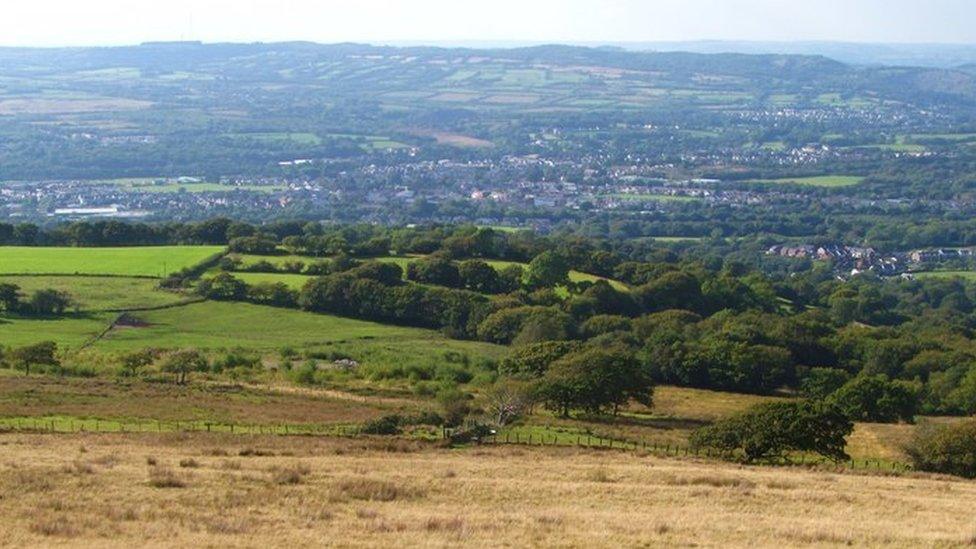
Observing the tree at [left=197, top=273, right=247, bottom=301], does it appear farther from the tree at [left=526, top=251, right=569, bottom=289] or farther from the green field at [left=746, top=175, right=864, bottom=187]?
the green field at [left=746, top=175, right=864, bottom=187]

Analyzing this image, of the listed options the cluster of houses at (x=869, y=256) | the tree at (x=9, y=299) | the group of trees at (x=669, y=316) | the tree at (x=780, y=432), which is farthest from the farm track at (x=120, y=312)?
the cluster of houses at (x=869, y=256)

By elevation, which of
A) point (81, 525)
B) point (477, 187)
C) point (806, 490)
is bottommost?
point (477, 187)

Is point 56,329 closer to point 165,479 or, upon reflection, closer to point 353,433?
point 353,433

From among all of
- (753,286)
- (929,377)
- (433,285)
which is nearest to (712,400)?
(929,377)

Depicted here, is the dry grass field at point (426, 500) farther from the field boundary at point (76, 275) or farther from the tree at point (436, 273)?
the tree at point (436, 273)

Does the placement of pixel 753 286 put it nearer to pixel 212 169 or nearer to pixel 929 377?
pixel 929 377

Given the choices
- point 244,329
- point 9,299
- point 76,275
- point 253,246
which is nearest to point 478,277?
point 253,246
